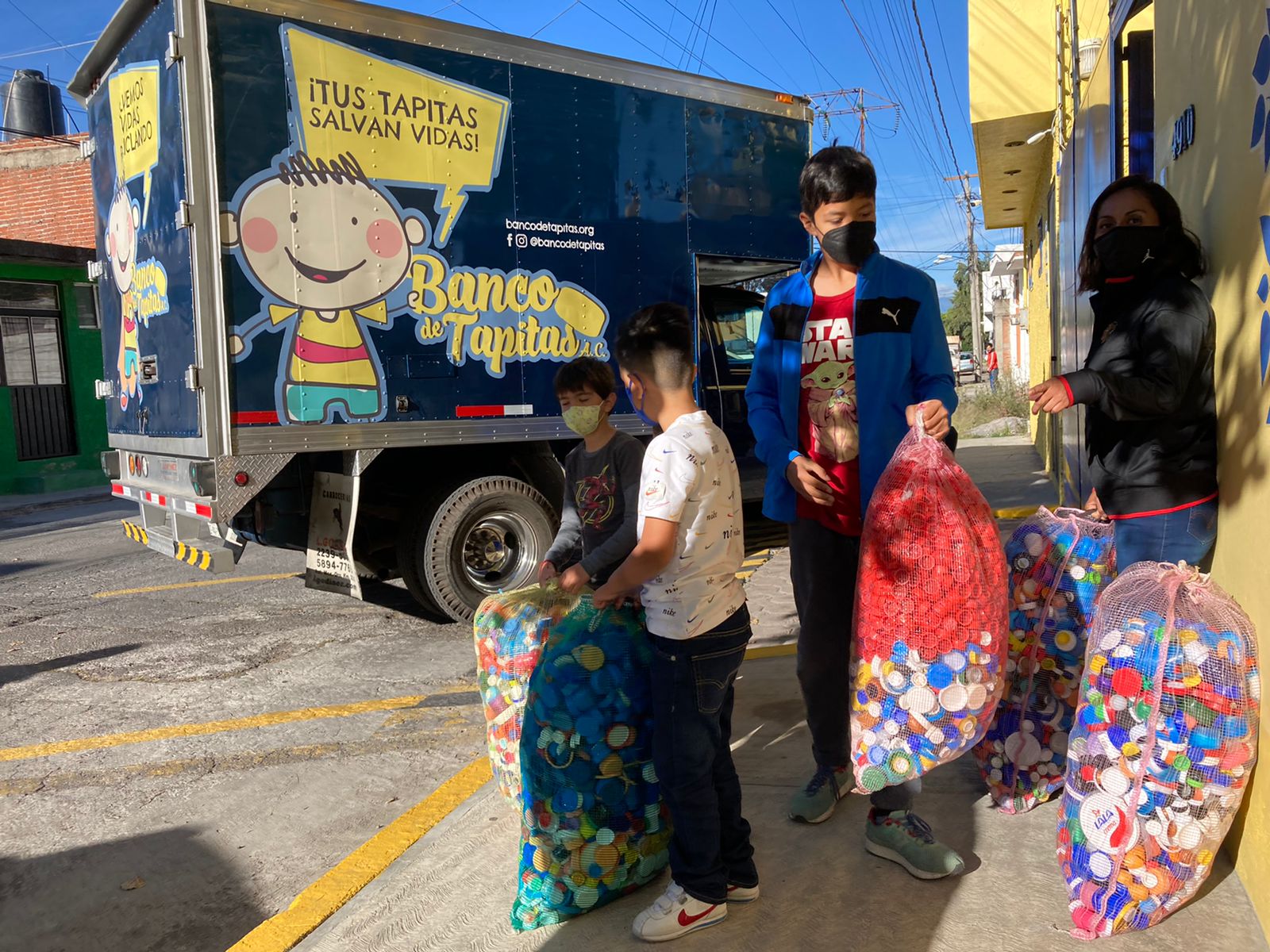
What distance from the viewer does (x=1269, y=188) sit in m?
2.20

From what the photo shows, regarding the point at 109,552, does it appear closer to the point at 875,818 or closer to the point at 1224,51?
the point at 875,818

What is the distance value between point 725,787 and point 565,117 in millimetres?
4940

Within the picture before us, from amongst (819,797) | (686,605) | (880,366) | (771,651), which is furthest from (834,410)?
(771,651)

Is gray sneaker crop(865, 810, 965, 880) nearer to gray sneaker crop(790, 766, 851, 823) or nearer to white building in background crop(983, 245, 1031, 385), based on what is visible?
gray sneaker crop(790, 766, 851, 823)

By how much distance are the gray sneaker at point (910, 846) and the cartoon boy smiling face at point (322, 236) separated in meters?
4.04

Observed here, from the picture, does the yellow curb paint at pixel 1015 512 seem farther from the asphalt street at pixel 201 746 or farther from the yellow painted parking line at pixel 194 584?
the yellow painted parking line at pixel 194 584

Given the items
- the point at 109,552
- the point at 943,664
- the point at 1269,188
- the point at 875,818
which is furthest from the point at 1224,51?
the point at 109,552

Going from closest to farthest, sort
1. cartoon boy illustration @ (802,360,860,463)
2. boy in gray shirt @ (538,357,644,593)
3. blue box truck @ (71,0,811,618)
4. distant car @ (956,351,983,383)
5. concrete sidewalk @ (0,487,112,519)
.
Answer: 1. cartoon boy illustration @ (802,360,860,463)
2. boy in gray shirt @ (538,357,644,593)
3. blue box truck @ (71,0,811,618)
4. concrete sidewalk @ (0,487,112,519)
5. distant car @ (956,351,983,383)

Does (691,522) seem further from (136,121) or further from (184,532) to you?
(136,121)

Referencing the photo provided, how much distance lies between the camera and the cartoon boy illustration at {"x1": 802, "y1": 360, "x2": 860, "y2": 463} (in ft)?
9.25

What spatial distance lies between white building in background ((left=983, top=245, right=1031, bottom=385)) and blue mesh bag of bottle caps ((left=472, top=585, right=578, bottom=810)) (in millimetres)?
17637

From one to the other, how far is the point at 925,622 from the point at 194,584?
6.74 m

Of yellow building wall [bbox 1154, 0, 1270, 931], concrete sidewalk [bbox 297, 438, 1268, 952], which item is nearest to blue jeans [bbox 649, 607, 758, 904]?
concrete sidewalk [bbox 297, 438, 1268, 952]

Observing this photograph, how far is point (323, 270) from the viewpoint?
533cm
